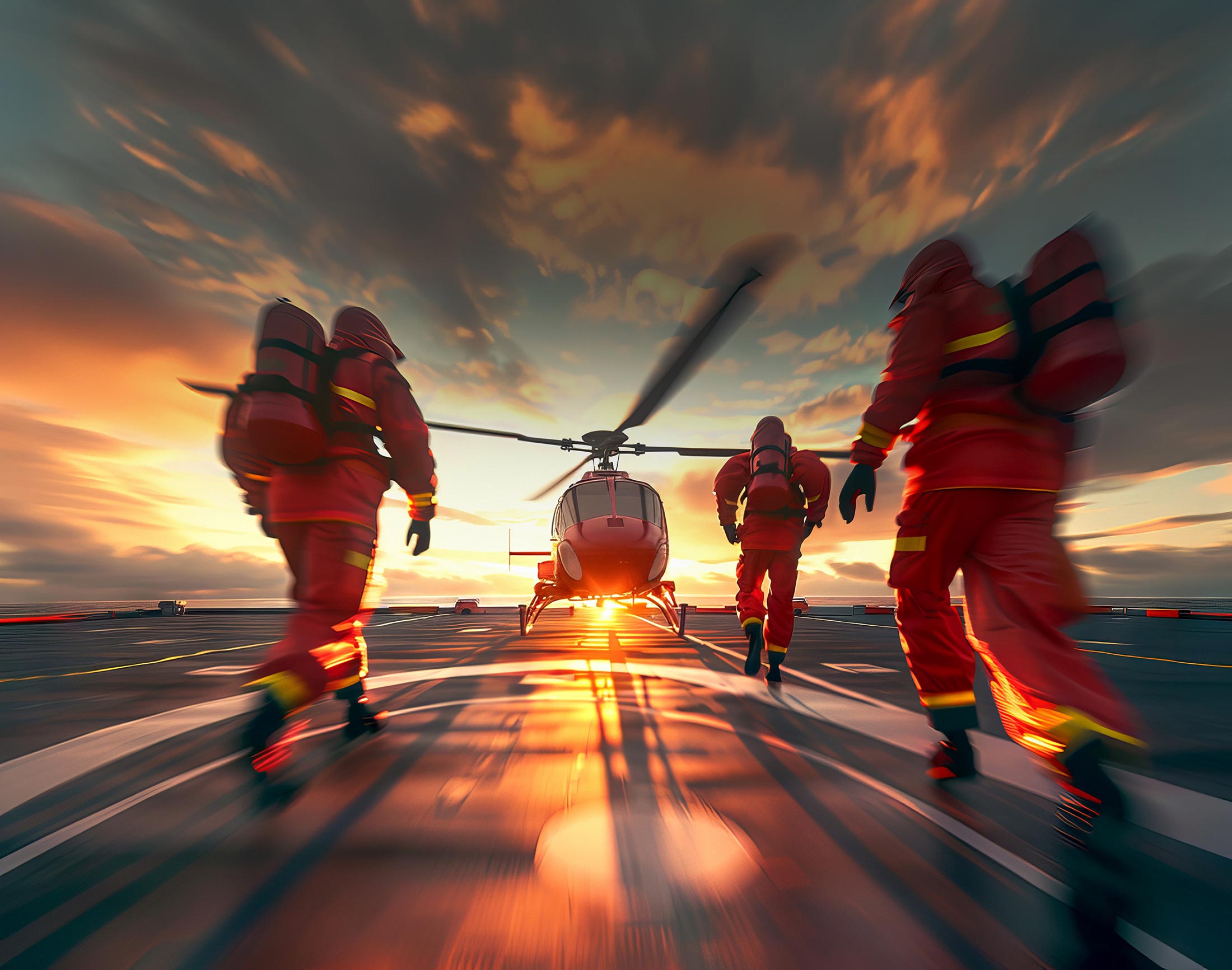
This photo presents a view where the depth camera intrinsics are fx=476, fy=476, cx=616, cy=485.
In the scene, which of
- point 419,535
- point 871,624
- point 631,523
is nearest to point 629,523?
point 631,523

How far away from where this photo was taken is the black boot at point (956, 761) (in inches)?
76.6

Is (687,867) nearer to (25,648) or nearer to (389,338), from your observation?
(389,338)

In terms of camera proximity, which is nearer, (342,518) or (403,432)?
(342,518)

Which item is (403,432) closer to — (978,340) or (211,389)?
(211,389)

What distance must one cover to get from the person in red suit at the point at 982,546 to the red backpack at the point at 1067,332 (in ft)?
0.22

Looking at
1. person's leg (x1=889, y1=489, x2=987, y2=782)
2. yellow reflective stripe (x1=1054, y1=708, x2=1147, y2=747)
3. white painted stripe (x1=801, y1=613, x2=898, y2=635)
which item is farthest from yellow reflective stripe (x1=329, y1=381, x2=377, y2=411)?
white painted stripe (x1=801, y1=613, x2=898, y2=635)

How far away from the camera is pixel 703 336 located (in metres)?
5.78

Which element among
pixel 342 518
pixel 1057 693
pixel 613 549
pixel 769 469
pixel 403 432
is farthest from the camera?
pixel 613 549

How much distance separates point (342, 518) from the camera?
7.64ft

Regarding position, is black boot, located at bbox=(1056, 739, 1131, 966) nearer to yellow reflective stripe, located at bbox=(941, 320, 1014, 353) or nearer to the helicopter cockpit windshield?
yellow reflective stripe, located at bbox=(941, 320, 1014, 353)

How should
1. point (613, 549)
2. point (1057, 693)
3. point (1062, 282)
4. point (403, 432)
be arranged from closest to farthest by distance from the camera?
point (1057, 693)
point (1062, 282)
point (403, 432)
point (613, 549)

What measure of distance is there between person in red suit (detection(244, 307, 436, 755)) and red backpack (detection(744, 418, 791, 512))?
3.02 m

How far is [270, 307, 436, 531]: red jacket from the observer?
2330 mm

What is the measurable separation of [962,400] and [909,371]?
8.6 inches
